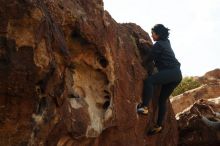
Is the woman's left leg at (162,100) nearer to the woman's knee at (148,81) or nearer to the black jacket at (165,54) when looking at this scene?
the woman's knee at (148,81)

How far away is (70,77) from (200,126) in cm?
706

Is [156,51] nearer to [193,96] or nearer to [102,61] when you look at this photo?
[102,61]

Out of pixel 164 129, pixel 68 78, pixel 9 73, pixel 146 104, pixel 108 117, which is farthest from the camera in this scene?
pixel 164 129

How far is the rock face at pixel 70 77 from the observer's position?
7.72 metres

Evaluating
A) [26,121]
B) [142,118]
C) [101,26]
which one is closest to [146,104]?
[142,118]

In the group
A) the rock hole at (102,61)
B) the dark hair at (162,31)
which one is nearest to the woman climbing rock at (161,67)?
the dark hair at (162,31)

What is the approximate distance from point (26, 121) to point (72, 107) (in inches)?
79.2

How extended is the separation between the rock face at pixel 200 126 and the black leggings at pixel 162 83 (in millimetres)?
3422

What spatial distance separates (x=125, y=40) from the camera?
12.5 metres

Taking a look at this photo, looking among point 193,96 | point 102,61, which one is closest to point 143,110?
point 102,61

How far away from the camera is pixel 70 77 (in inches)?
392

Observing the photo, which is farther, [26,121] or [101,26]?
[101,26]

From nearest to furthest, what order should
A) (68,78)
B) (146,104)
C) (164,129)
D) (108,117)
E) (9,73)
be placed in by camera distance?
(9,73)
(68,78)
(108,117)
(146,104)
(164,129)

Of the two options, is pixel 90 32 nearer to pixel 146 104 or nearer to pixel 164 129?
pixel 146 104
